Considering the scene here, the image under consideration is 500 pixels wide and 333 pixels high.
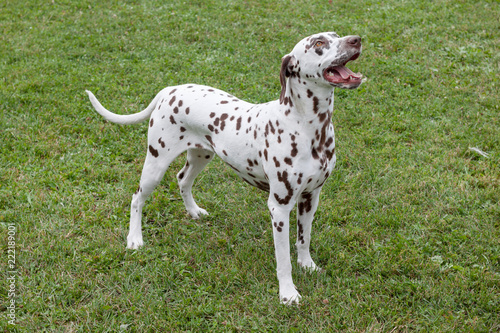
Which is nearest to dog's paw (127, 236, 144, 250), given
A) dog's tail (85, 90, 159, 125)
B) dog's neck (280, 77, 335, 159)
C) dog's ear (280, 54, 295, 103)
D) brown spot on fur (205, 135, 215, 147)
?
dog's tail (85, 90, 159, 125)

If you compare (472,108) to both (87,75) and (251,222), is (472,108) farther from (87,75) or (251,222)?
(87,75)

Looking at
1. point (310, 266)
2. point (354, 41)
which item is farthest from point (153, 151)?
point (354, 41)

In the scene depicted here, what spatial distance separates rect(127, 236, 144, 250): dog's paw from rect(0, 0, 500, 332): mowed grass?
0.08 meters

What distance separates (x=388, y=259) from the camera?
4008mm

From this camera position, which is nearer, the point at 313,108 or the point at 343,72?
the point at 343,72

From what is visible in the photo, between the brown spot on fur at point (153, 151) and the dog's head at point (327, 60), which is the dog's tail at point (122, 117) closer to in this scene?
the brown spot on fur at point (153, 151)

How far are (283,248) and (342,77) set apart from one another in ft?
4.62

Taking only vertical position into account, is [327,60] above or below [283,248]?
above

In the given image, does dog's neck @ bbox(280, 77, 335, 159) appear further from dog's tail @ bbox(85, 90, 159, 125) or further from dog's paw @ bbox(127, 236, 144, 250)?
dog's paw @ bbox(127, 236, 144, 250)

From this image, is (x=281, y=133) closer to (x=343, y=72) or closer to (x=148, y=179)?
(x=343, y=72)

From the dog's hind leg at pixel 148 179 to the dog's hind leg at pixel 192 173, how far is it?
1.25 ft

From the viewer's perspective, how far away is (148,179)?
427 centimetres

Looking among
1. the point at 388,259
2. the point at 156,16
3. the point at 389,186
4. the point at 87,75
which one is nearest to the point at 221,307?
the point at 388,259

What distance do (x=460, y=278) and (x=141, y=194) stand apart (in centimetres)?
294
